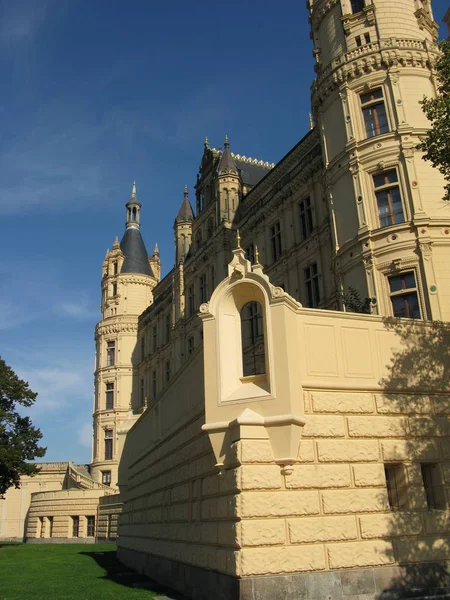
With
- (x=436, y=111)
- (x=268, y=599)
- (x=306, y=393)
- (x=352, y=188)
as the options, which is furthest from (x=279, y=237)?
(x=268, y=599)

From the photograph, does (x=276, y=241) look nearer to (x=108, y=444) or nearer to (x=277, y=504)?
(x=277, y=504)

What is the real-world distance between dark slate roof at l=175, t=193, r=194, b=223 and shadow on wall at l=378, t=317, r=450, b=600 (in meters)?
36.9

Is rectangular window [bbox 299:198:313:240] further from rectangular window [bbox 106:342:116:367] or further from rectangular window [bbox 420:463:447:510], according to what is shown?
rectangular window [bbox 106:342:116:367]

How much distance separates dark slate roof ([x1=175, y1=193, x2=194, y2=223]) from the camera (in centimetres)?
4962

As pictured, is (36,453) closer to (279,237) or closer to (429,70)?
(279,237)

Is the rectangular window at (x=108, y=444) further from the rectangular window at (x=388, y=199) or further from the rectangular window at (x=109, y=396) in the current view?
the rectangular window at (x=388, y=199)

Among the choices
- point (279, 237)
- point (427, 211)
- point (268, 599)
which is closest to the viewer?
point (268, 599)

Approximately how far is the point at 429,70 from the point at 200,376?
1848 cm

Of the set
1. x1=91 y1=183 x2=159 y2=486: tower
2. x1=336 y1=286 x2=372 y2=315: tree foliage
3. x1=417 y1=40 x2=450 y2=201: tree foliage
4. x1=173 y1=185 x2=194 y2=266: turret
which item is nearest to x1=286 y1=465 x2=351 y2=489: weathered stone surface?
x1=417 y1=40 x2=450 y2=201: tree foliage

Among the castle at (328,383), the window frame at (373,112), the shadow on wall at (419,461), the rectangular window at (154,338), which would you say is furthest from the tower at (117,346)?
the shadow on wall at (419,461)

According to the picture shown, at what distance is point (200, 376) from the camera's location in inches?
553

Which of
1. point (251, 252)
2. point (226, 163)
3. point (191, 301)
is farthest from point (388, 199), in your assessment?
point (191, 301)

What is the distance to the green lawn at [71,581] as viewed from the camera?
15125mm

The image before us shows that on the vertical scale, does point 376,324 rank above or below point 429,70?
below
